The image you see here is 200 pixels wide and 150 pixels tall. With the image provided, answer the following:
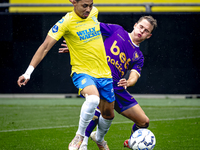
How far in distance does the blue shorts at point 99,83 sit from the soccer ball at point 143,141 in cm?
60

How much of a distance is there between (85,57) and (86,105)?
68 centimetres

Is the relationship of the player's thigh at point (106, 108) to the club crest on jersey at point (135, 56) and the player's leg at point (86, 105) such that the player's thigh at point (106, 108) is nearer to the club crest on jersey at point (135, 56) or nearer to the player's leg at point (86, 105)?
the player's leg at point (86, 105)

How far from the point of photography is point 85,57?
4922 millimetres

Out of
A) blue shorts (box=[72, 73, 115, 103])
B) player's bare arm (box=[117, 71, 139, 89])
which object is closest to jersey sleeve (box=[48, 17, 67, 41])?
blue shorts (box=[72, 73, 115, 103])

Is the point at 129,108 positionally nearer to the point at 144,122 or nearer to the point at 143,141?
the point at 144,122

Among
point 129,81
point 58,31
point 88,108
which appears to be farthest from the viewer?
point 129,81

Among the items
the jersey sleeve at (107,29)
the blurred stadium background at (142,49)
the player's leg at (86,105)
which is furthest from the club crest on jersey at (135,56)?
the blurred stadium background at (142,49)

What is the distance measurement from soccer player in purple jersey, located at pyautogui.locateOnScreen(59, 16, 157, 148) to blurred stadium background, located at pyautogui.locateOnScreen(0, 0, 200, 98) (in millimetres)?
6414

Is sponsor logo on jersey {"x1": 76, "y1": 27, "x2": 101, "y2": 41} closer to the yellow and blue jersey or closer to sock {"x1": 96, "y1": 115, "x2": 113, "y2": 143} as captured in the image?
the yellow and blue jersey

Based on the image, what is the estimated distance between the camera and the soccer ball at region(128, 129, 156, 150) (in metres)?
5.02

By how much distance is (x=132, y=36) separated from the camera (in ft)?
18.9

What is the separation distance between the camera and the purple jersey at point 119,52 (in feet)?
18.1

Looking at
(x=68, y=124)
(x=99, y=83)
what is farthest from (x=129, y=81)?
(x=68, y=124)

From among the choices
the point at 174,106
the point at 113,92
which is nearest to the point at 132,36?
the point at 113,92
